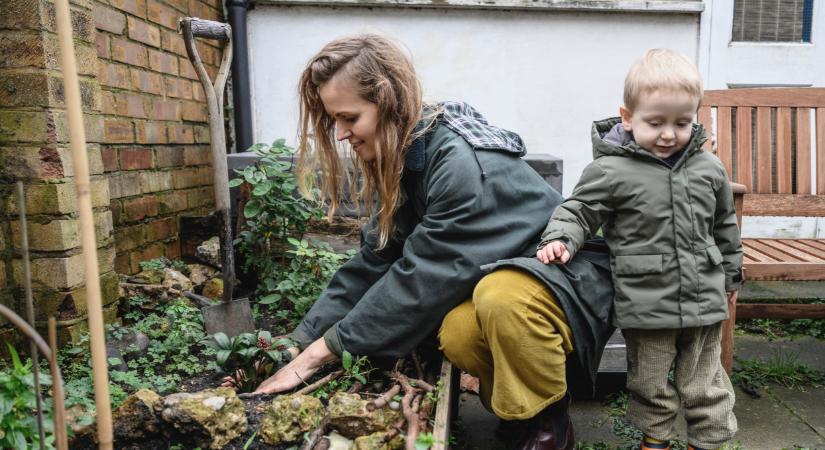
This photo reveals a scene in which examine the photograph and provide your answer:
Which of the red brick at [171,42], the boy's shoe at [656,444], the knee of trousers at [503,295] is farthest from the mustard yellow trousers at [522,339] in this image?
the red brick at [171,42]

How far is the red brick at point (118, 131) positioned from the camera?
277 cm

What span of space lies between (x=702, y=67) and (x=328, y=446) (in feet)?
14.2

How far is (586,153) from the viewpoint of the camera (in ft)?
15.5

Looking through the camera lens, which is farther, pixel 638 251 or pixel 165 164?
pixel 165 164

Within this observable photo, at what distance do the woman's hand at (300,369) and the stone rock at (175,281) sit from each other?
1.14 metres

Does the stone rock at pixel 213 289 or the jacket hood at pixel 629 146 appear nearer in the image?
the jacket hood at pixel 629 146

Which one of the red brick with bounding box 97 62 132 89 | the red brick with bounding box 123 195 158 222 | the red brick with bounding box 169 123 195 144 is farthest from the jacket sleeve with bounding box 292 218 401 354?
the red brick with bounding box 169 123 195 144

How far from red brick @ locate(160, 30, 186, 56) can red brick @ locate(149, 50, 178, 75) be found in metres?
0.04

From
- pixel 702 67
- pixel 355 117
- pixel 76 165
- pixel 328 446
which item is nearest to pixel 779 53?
pixel 702 67

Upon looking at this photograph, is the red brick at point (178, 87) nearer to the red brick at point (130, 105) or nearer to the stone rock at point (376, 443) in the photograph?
the red brick at point (130, 105)

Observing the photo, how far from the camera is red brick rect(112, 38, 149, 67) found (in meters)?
2.88

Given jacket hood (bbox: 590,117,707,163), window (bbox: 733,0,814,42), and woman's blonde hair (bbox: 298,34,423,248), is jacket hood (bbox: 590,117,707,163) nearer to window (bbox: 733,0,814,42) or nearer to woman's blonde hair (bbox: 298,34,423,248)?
woman's blonde hair (bbox: 298,34,423,248)

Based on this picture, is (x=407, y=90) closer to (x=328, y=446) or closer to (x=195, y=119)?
(x=328, y=446)

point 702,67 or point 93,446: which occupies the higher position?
point 702,67
